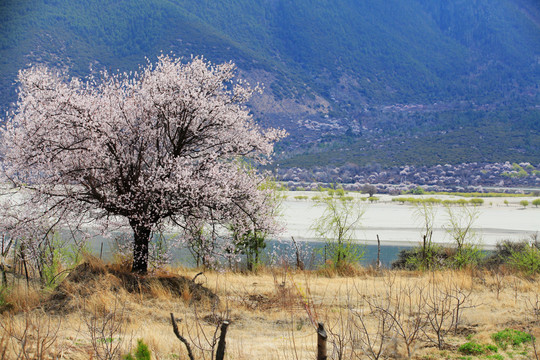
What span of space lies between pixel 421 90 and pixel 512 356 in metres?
160

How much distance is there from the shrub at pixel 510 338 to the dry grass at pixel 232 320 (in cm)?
13

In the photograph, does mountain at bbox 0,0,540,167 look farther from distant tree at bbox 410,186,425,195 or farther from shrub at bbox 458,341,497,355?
shrub at bbox 458,341,497,355

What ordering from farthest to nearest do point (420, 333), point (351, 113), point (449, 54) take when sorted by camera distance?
point (449, 54), point (351, 113), point (420, 333)

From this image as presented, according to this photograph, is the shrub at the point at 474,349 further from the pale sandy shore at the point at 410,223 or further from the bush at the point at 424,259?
the pale sandy shore at the point at 410,223

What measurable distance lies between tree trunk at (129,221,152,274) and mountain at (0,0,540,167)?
65.7 m

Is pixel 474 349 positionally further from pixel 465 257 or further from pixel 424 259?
pixel 465 257

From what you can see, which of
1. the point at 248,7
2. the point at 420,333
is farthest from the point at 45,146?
the point at 248,7

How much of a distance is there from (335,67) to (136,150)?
6190 inches

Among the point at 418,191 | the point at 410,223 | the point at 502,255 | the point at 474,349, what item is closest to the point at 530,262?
the point at 502,255

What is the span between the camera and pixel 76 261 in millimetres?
16094

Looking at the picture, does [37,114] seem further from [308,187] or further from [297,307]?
[308,187]

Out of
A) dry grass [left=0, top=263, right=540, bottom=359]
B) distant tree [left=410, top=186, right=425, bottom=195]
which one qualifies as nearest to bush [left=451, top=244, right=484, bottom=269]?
dry grass [left=0, top=263, right=540, bottom=359]

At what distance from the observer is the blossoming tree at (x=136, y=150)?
450 inches

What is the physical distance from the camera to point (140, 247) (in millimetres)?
12516
